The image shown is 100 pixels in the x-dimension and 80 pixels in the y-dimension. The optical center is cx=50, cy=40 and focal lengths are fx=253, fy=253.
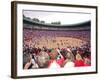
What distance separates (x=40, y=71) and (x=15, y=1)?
0.58 metres

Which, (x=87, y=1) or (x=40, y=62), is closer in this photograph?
(x=40, y=62)

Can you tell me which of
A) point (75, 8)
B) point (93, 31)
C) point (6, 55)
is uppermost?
point (75, 8)

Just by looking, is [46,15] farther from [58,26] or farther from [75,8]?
[75,8]

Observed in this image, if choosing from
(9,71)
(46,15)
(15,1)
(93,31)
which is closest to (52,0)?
(46,15)

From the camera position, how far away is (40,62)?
200 cm

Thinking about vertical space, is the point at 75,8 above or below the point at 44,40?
above

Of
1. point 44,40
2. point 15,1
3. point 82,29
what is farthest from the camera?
point 82,29

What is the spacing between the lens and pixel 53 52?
2.05m

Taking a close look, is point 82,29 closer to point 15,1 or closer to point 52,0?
point 52,0

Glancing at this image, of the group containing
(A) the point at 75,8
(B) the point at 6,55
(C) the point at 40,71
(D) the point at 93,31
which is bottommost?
(C) the point at 40,71

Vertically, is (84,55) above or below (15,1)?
Result: below

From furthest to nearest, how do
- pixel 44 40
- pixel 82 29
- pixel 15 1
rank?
pixel 82 29
pixel 44 40
pixel 15 1

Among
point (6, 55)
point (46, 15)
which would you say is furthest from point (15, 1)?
point (6, 55)

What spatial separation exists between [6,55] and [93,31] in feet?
2.63
